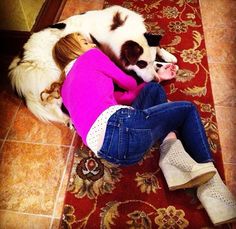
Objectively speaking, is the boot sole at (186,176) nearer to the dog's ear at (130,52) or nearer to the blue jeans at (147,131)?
the blue jeans at (147,131)

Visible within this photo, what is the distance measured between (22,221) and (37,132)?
454 millimetres

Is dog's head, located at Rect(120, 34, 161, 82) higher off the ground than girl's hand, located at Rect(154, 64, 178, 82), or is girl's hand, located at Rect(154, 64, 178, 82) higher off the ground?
dog's head, located at Rect(120, 34, 161, 82)

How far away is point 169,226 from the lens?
121 centimetres

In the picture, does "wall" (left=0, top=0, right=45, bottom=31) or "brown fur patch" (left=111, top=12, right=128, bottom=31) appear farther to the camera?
"wall" (left=0, top=0, right=45, bottom=31)

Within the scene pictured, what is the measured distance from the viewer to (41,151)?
1.48 m

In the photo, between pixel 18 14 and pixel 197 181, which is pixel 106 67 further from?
pixel 18 14

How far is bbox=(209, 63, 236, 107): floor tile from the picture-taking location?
160 cm

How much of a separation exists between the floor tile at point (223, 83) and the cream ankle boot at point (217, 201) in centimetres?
51

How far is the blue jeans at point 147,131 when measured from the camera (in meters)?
1.08

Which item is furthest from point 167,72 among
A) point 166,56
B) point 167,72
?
point 166,56

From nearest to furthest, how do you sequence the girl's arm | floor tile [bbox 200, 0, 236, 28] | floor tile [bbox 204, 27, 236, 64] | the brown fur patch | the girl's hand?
the girl's arm, the brown fur patch, the girl's hand, floor tile [bbox 204, 27, 236, 64], floor tile [bbox 200, 0, 236, 28]

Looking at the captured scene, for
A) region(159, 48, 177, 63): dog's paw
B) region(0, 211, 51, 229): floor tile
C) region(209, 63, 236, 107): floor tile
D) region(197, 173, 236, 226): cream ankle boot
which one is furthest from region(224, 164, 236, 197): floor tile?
region(0, 211, 51, 229): floor tile

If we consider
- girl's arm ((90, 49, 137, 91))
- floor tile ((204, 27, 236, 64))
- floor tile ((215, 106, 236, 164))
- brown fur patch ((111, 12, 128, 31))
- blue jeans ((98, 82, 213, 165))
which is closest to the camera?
blue jeans ((98, 82, 213, 165))

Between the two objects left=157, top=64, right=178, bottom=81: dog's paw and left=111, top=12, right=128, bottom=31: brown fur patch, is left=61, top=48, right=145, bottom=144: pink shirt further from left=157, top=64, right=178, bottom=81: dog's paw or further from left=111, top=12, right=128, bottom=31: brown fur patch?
left=157, top=64, right=178, bottom=81: dog's paw
